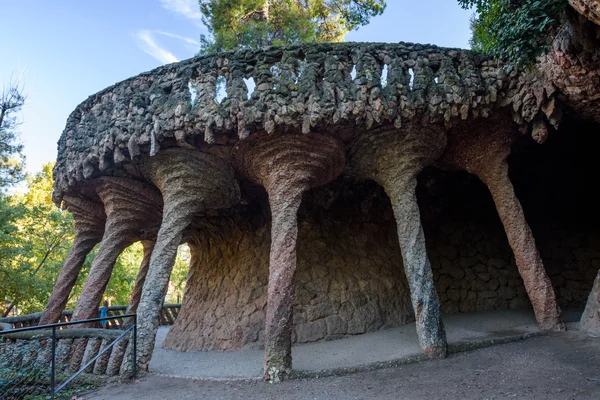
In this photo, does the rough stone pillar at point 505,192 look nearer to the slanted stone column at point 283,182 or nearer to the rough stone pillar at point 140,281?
the slanted stone column at point 283,182

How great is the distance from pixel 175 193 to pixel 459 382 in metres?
4.39

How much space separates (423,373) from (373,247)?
3338 mm

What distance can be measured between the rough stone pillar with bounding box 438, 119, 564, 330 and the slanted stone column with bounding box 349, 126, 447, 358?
50cm

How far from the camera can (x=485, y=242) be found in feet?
26.9

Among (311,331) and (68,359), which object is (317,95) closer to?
(311,331)

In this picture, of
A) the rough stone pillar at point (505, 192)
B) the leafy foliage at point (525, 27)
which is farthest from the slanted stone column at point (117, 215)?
the leafy foliage at point (525, 27)

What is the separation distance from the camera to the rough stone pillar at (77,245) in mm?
7080

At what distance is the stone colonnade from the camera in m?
4.96

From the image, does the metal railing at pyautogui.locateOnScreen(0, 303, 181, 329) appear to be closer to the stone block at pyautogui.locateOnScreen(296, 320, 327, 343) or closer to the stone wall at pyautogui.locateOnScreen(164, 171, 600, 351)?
the stone wall at pyautogui.locateOnScreen(164, 171, 600, 351)

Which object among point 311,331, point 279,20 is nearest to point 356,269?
point 311,331

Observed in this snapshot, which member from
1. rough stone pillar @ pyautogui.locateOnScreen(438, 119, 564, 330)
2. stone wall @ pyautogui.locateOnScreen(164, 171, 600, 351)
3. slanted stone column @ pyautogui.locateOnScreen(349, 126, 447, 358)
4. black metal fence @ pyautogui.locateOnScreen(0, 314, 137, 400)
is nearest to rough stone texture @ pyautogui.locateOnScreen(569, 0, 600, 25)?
slanted stone column @ pyautogui.locateOnScreen(349, 126, 447, 358)

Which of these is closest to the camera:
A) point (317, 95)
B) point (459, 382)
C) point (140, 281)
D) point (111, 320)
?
point (459, 382)

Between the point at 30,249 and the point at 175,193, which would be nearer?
the point at 175,193

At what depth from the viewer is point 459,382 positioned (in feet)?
12.6
